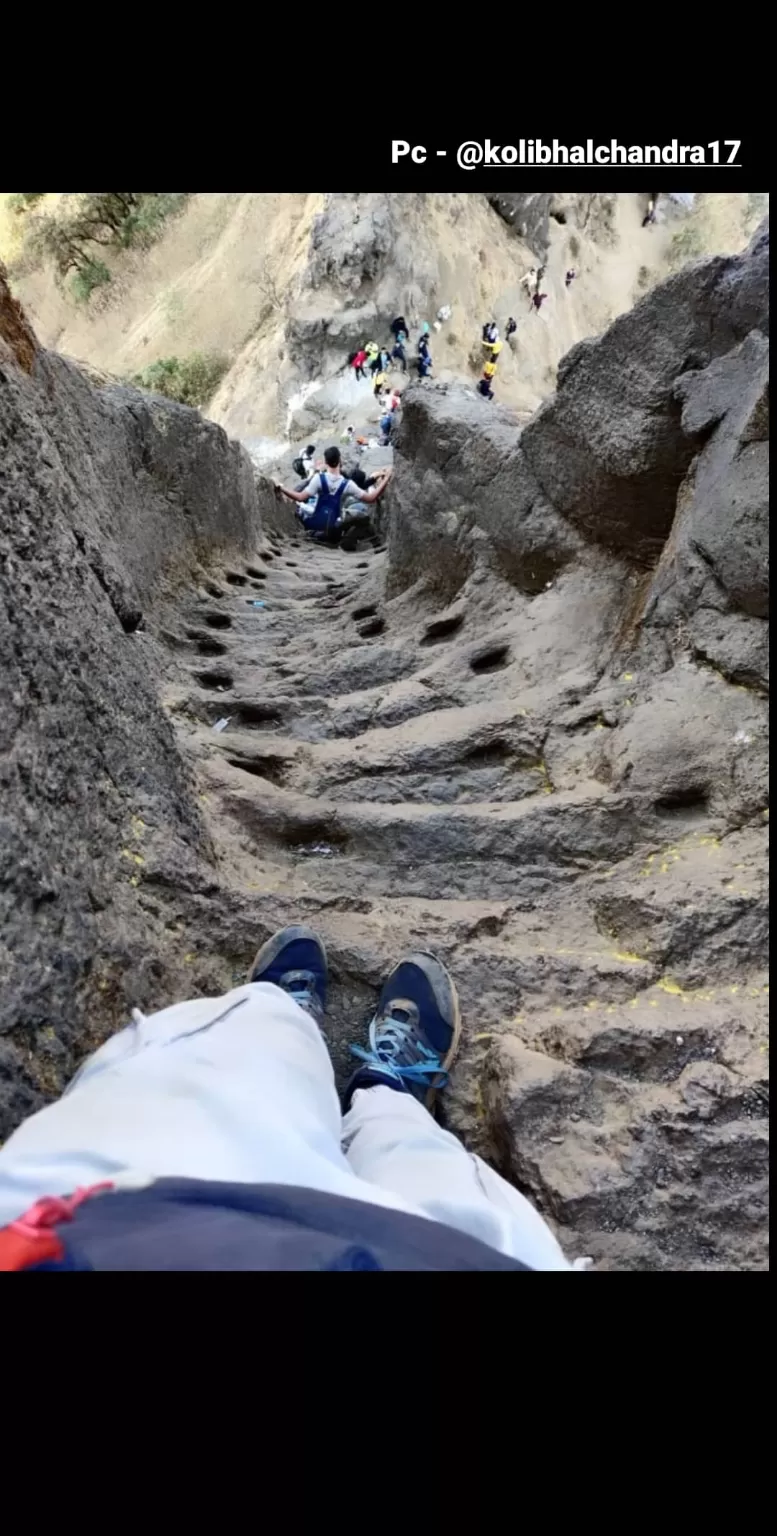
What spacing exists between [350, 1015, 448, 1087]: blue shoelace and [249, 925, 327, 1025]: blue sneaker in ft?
0.54

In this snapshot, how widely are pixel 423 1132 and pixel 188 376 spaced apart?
18.4m

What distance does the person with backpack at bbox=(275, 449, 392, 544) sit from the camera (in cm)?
834

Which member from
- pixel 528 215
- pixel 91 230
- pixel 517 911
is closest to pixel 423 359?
pixel 528 215

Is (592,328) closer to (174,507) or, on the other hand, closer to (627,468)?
(174,507)

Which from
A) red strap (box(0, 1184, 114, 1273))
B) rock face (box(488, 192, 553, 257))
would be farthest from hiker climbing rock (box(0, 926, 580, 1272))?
rock face (box(488, 192, 553, 257))

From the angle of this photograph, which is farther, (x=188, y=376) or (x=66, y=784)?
(x=188, y=376)

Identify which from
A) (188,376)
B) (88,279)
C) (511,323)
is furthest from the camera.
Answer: (88,279)

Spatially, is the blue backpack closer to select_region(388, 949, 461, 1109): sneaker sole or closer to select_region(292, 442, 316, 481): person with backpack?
select_region(292, 442, 316, 481): person with backpack

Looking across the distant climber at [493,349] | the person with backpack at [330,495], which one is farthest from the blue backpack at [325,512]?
the distant climber at [493,349]

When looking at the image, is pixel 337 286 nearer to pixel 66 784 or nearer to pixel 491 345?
pixel 491 345

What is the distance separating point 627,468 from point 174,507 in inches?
129

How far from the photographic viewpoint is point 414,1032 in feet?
6.14

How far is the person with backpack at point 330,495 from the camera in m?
8.34
